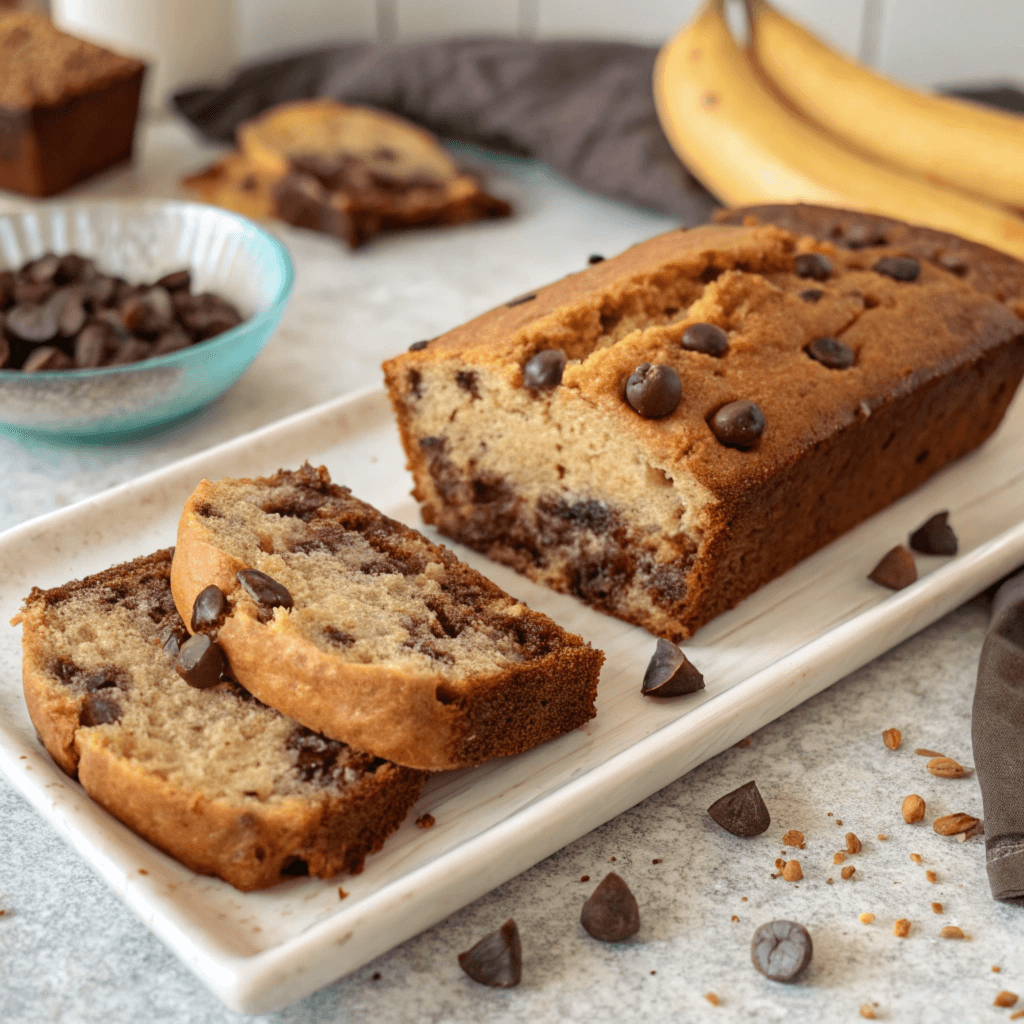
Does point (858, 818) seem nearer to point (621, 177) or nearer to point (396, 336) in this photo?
point (396, 336)

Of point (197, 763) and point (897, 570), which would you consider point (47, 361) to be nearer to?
point (197, 763)

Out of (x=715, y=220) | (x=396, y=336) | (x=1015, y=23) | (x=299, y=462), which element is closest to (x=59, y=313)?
(x=299, y=462)

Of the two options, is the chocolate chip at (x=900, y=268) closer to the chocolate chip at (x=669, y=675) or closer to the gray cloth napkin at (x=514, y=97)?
the chocolate chip at (x=669, y=675)

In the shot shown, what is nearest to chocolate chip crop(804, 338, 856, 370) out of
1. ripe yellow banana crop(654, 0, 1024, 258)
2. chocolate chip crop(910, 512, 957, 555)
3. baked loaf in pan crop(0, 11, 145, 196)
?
chocolate chip crop(910, 512, 957, 555)

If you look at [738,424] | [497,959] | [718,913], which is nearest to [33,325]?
Result: [738,424]

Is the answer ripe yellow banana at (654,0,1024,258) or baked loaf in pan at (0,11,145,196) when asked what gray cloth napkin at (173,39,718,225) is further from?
baked loaf in pan at (0,11,145,196)
